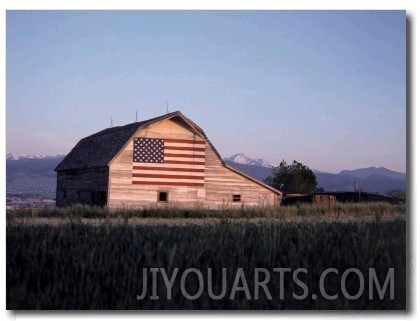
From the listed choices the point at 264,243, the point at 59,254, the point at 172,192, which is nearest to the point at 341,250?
the point at 264,243

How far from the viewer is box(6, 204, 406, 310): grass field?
6.12 meters

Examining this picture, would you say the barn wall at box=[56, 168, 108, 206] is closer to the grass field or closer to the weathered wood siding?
the weathered wood siding

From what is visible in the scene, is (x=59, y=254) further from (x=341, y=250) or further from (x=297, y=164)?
(x=297, y=164)

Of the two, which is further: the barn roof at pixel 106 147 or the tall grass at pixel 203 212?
the barn roof at pixel 106 147

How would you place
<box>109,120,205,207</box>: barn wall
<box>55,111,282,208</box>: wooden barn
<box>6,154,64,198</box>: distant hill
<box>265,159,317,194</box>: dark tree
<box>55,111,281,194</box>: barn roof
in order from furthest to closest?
<box>6,154,64,198</box>: distant hill < <box>265,159,317,194</box>: dark tree < <box>55,111,281,194</box>: barn roof < <box>55,111,282,208</box>: wooden barn < <box>109,120,205,207</box>: barn wall

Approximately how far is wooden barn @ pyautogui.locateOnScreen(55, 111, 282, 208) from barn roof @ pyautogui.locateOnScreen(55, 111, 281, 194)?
0.15 ft

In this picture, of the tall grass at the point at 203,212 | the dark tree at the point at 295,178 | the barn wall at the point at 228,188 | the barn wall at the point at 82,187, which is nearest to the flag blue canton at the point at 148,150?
the barn wall at the point at 82,187

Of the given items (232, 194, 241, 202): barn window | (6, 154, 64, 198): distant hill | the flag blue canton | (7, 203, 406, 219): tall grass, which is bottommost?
(7, 203, 406, 219): tall grass

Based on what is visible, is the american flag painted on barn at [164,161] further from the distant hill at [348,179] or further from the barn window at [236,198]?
the distant hill at [348,179]
